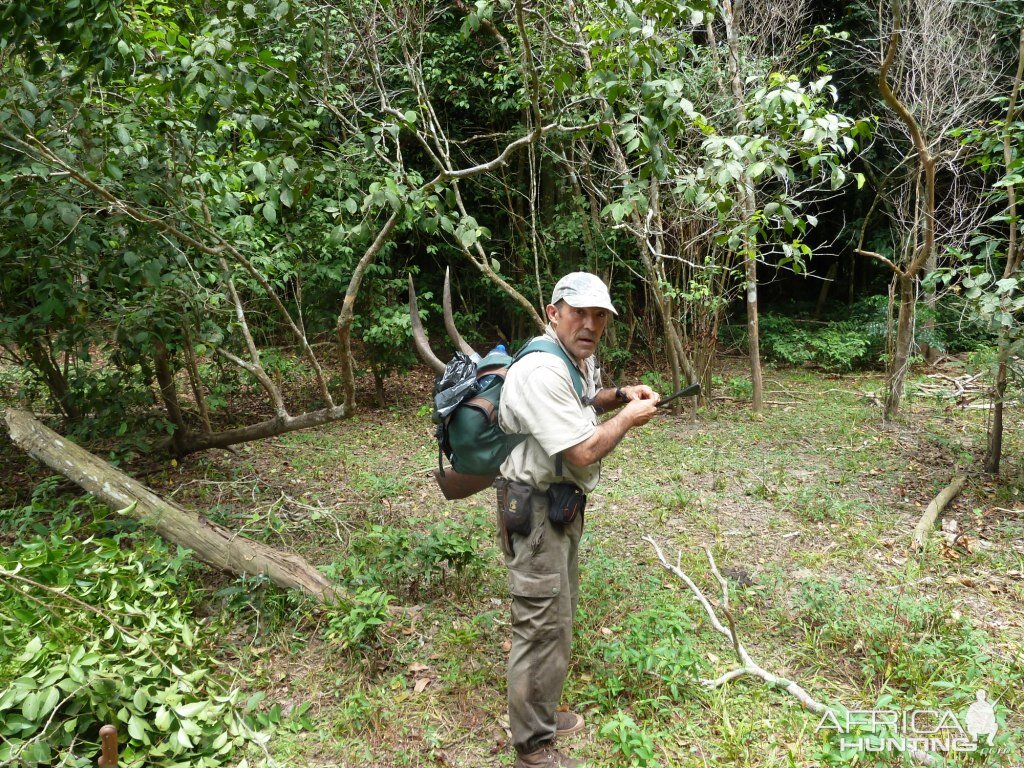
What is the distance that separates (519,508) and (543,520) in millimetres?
112

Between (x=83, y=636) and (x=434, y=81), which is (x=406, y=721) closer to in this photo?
(x=83, y=636)

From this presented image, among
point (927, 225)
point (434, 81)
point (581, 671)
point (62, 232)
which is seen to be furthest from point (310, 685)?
point (434, 81)

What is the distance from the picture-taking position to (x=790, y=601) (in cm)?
385

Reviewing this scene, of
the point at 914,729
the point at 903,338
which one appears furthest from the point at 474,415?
the point at 903,338

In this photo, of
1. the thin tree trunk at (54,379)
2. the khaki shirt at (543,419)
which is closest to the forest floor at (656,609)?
the thin tree trunk at (54,379)

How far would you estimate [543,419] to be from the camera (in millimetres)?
2389

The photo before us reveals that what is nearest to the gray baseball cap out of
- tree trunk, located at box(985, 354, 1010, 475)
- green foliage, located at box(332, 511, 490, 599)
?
green foliage, located at box(332, 511, 490, 599)

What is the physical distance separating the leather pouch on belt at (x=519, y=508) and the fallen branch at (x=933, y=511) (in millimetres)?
3247

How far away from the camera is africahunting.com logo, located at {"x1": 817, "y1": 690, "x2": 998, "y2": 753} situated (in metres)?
2.53

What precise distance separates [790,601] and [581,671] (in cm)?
144

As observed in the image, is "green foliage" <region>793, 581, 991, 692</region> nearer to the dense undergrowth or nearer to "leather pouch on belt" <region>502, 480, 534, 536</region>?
"leather pouch on belt" <region>502, 480, 534, 536</region>

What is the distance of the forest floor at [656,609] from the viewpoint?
2842 mm

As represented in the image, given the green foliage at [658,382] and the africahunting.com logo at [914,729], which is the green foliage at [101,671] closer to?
the africahunting.com logo at [914,729]

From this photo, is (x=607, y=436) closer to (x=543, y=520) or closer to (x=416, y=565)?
(x=543, y=520)
